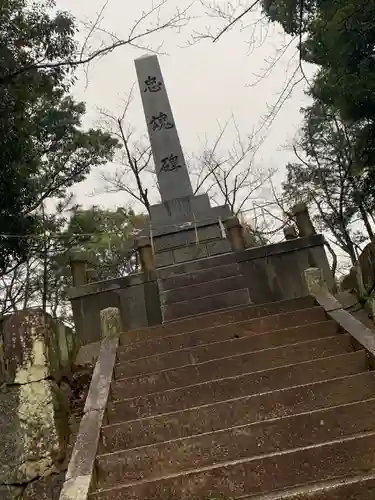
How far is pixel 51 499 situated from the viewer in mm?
4133

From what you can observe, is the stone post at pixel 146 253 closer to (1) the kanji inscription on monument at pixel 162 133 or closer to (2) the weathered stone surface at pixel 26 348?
(1) the kanji inscription on monument at pixel 162 133

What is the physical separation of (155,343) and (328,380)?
2.17 meters

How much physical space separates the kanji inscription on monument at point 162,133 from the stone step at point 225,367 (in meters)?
5.70

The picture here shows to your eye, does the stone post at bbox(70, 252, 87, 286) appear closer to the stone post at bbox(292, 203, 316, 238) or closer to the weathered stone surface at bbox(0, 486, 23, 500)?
the stone post at bbox(292, 203, 316, 238)

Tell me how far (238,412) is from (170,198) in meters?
6.52

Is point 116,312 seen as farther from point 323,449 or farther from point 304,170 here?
point 304,170

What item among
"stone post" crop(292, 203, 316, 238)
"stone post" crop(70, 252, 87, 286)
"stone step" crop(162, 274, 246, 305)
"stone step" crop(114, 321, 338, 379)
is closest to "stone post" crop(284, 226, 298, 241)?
"stone post" crop(292, 203, 316, 238)

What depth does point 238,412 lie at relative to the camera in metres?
4.23

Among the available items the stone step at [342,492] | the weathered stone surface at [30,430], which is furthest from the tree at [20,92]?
the stone step at [342,492]

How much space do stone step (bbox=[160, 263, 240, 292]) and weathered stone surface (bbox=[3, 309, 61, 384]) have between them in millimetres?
3475

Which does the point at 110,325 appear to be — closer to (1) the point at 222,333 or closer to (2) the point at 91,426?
(1) the point at 222,333

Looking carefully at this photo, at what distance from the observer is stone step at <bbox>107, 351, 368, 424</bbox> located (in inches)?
177

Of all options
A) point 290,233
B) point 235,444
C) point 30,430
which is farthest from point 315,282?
point 30,430

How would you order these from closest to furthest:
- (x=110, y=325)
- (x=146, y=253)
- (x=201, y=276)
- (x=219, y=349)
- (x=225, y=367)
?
(x=225, y=367), (x=219, y=349), (x=110, y=325), (x=201, y=276), (x=146, y=253)
